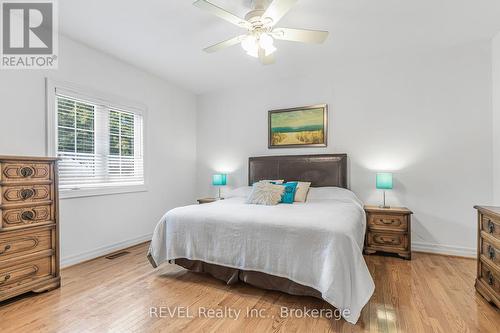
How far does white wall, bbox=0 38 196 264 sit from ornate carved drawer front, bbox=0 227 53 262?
24.8 inches

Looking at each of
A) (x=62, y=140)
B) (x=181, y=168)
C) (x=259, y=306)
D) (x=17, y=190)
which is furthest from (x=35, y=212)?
(x=181, y=168)

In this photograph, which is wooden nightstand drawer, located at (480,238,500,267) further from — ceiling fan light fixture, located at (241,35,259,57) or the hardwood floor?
ceiling fan light fixture, located at (241,35,259,57)

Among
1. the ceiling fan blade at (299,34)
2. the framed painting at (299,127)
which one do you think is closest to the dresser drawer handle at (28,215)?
the ceiling fan blade at (299,34)

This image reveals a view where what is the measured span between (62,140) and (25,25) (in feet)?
4.00

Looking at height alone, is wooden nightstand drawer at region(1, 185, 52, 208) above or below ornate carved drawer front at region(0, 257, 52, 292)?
above

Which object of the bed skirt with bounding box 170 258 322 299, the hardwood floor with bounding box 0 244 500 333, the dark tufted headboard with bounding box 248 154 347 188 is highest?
the dark tufted headboard with bounding box 248 154 347 188

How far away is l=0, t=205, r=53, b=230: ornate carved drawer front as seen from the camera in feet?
6.82

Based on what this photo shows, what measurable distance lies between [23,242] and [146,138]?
7.06 ft

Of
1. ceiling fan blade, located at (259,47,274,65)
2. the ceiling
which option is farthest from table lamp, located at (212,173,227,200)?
ceiling fan blade, located at (259,47,274,65)

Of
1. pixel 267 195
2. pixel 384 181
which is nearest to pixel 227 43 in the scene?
pixel 267 195

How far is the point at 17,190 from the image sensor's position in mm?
2141

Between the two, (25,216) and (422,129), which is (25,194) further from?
(422,129)

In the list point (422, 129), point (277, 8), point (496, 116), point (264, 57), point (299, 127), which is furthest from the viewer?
point (299, 127)

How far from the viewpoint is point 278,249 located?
2.16m
